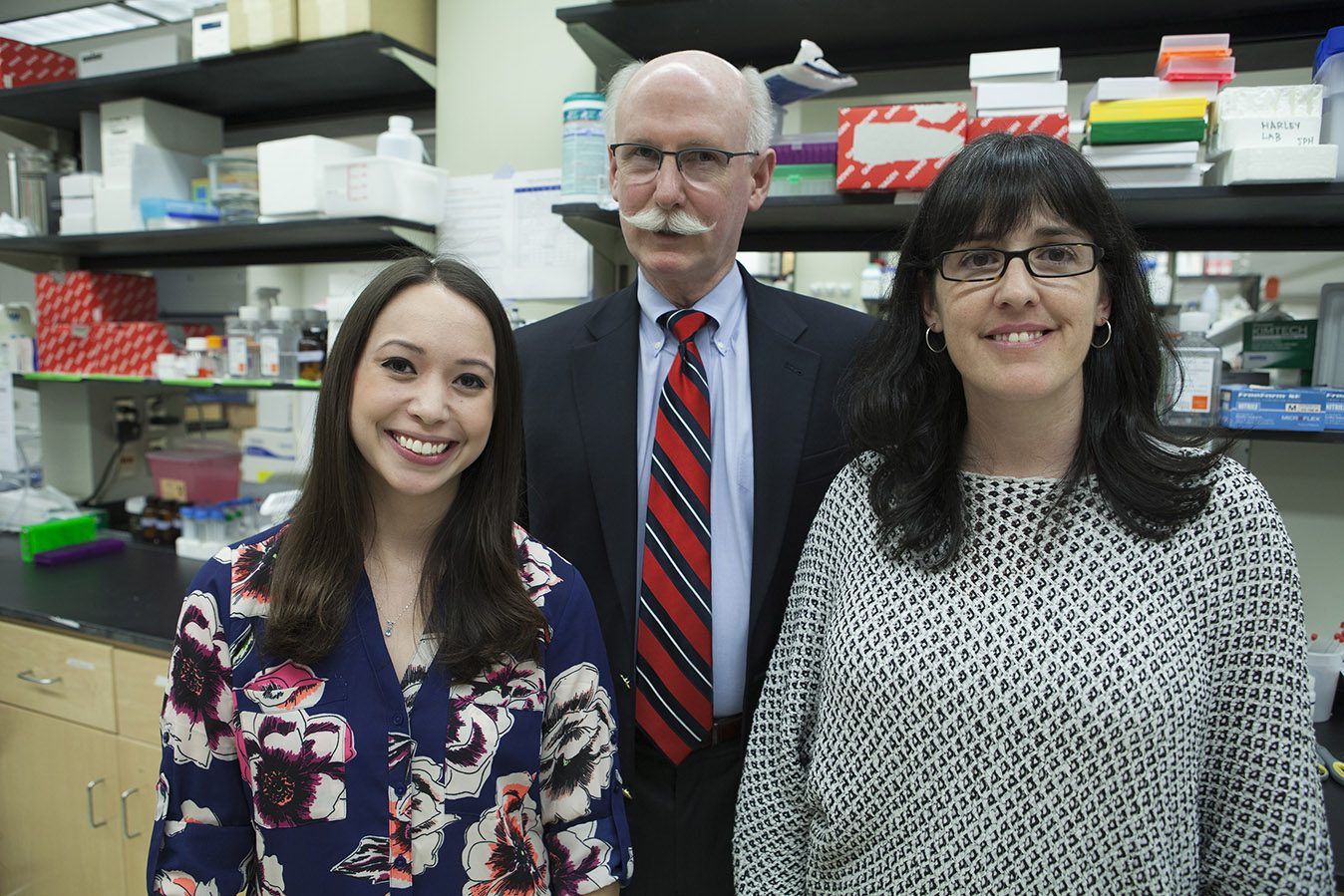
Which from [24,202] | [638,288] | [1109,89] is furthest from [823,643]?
[24,202]

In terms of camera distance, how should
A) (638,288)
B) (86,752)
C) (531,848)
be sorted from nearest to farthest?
(531,848) < (638,288) < (86,752)

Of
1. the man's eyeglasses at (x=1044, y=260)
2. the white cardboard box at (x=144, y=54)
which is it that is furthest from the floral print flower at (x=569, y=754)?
the white cardboard box at (x=144, y=54)

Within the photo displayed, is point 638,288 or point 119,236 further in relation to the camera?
point 119,236

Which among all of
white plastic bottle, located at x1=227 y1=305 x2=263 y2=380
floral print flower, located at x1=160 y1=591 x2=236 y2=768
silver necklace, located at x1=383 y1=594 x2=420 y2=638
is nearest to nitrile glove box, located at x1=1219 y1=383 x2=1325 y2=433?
silver necklace, located at x1=383 y1=594 x2=420 y2=638

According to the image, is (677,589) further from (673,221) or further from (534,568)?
(673,221)

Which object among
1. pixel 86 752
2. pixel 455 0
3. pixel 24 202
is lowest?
pixel 86 752

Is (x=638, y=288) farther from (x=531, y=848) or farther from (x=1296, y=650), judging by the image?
(x=1296, y=650)

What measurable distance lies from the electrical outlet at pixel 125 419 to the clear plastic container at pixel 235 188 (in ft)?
3.79

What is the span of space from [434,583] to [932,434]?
698 mm

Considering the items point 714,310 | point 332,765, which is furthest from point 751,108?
point 332,765

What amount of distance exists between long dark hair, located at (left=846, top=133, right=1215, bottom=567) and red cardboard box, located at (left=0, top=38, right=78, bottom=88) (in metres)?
3.13

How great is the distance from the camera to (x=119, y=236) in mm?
2473

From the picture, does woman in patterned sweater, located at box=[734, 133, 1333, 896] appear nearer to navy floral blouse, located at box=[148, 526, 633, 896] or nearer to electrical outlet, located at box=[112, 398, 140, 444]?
navy floral blouse, located at box=[148, 526, 633, 896]

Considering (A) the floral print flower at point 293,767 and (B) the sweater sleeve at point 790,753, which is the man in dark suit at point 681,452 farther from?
(A) the floral print flower at point 293,767
